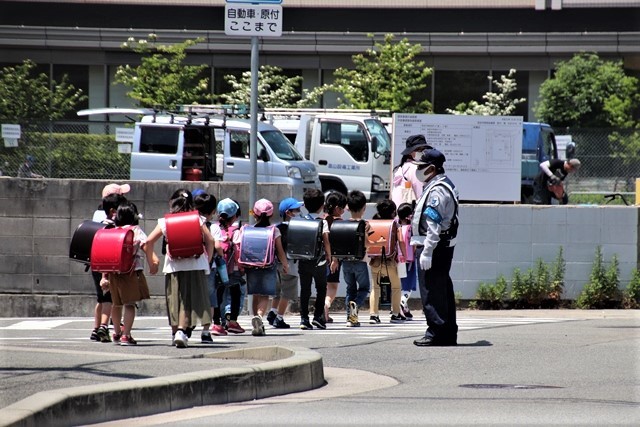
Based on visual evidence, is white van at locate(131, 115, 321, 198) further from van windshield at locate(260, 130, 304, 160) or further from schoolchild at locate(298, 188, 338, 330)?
schoolchild at locate(298, 188, 338, 330)

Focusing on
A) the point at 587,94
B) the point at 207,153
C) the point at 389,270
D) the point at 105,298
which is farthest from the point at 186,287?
the point at 587,94

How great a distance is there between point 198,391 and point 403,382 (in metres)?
1.99

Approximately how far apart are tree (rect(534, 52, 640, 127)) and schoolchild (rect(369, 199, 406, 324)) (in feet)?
78.0

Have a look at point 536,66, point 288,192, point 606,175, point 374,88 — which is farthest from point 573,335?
point 536,66

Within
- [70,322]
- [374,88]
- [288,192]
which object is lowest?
[70,322]

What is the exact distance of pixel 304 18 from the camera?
41.6 metres

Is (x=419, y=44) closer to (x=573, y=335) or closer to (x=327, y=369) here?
(x=573, y=335)

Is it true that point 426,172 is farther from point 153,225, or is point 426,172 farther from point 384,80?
point 384,80

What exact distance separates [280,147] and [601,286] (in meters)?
8.45

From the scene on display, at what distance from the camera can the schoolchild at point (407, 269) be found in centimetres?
1584

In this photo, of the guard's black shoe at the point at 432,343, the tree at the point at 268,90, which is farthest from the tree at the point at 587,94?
the guard's black shoe at the point at 432,343

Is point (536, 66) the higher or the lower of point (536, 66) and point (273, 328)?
the higher

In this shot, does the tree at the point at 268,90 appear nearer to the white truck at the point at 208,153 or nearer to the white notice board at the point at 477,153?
the white truck at the point at 208,153

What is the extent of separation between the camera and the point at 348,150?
2648cm
